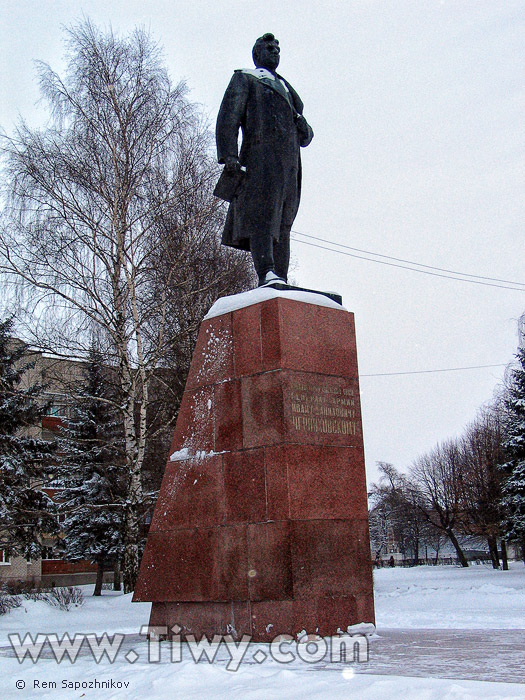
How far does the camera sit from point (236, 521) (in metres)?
5.79

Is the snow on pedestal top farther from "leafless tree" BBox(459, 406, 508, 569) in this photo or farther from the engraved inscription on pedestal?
"leafless tree" BBox(459, 406, 508, 569)

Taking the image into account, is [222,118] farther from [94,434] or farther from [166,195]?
[94,434]

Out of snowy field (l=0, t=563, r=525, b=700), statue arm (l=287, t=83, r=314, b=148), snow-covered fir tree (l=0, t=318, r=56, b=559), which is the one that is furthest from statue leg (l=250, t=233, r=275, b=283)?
snow-covered fir tree (l=0, t=318, r=56, b=559)

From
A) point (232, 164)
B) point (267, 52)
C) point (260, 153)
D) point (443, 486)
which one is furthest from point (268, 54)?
point (443, 486)

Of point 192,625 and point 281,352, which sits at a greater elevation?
point 281,352

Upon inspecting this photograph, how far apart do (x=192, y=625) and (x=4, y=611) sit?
6306 mm

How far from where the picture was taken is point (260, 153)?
22.8 feet

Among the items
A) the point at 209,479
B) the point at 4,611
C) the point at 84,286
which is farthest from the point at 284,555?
the point at 84,286

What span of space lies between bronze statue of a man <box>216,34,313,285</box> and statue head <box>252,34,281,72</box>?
161 millimetres

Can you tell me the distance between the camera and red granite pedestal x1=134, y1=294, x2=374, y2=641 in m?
5.49

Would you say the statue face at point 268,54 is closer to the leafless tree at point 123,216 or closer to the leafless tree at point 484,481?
the leafless tree at point 123,216

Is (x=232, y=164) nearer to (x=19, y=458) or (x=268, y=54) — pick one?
(x=268, y=54)

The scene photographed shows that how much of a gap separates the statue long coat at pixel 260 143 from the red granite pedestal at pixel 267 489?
1.05m

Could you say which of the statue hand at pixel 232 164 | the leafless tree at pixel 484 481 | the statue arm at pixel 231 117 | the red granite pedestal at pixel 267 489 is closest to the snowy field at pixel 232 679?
the red granite pedestal at pixel 267 489
